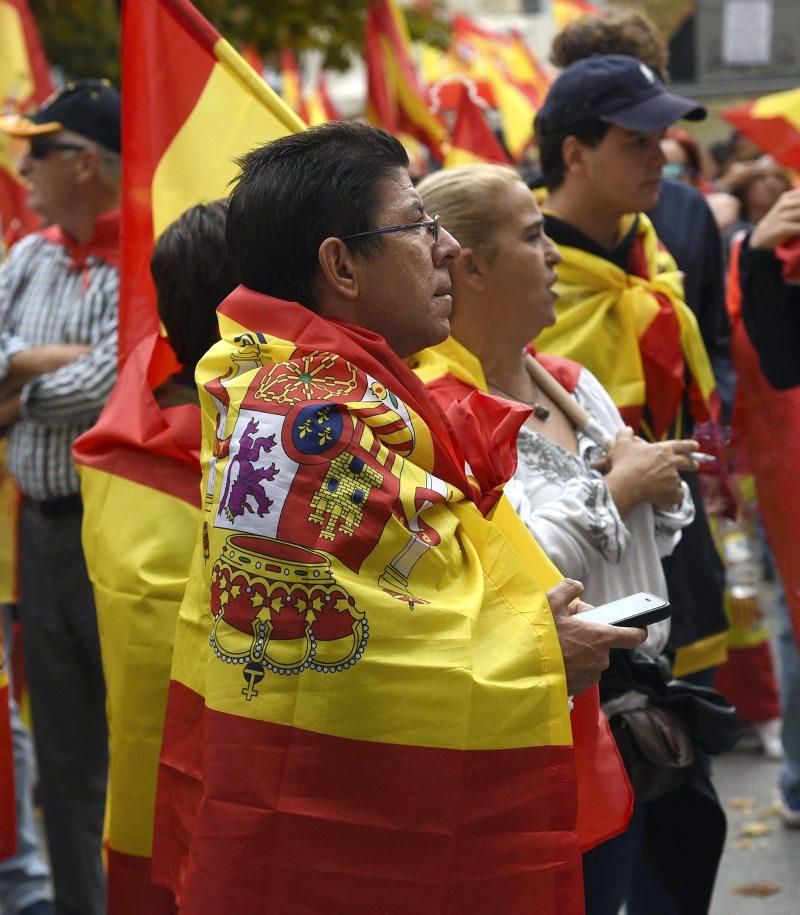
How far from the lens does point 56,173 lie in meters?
4.31

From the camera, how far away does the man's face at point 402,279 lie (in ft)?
7.19

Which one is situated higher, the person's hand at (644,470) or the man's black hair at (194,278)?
the man's black hair at (194,278)

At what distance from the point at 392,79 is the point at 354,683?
6.66 m

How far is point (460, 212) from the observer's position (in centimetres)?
289

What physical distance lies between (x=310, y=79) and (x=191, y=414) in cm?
2759

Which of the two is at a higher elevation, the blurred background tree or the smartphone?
the smartphone

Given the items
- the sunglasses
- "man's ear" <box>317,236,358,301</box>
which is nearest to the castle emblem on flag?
"man's ear" <box>317,236,358,301</box>

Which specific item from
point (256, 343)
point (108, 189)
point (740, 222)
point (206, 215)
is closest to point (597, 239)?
point (206, 215)

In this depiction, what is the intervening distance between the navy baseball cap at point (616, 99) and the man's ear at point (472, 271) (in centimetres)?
100

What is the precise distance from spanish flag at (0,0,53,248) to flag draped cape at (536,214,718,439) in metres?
3.06

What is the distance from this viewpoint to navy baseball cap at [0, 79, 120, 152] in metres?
4.32

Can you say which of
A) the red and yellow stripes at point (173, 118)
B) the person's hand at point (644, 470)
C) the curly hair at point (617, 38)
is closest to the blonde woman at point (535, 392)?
the person's hand at point (644, 470)

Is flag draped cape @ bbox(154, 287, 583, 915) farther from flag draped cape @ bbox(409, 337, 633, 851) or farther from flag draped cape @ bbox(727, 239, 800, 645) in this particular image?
flag draped cape @ bbox(727, 239, 800, 645)

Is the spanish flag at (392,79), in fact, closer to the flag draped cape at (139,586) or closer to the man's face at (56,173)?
the man's face at (56,173)
